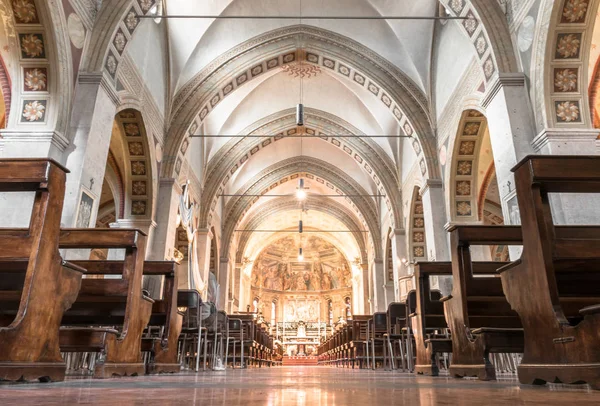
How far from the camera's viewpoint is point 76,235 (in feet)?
13.2

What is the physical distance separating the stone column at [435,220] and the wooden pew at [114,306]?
23.8 feet

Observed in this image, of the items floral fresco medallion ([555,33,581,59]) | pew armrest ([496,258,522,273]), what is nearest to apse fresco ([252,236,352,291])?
floral fresco medallion ([555,33,581,59])

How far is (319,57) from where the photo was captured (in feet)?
39.6

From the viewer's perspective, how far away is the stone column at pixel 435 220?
10.0m

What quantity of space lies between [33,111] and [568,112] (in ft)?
23.9

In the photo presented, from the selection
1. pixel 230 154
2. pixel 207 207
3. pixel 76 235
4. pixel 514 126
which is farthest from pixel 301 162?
pixel 76 235

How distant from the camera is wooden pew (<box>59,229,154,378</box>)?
11.1 feet

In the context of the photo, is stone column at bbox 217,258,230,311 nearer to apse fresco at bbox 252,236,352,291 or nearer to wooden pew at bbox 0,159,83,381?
apse fresco at bbox 252,236,352,291

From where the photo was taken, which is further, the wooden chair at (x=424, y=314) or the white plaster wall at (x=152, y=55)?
the white plaster wall at (x=152, y=55)

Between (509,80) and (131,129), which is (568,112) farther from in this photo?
(131,129)

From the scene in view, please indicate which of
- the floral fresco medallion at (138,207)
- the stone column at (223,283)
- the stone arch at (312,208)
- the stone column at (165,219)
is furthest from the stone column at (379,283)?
the floral fresco medallion at (138,207)

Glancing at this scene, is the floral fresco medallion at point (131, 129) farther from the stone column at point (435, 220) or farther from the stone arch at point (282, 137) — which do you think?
the stone column at point (435, 220)

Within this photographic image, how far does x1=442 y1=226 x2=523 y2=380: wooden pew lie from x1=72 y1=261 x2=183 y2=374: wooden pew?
2993mm

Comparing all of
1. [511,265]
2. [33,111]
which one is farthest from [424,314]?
[33,111]
